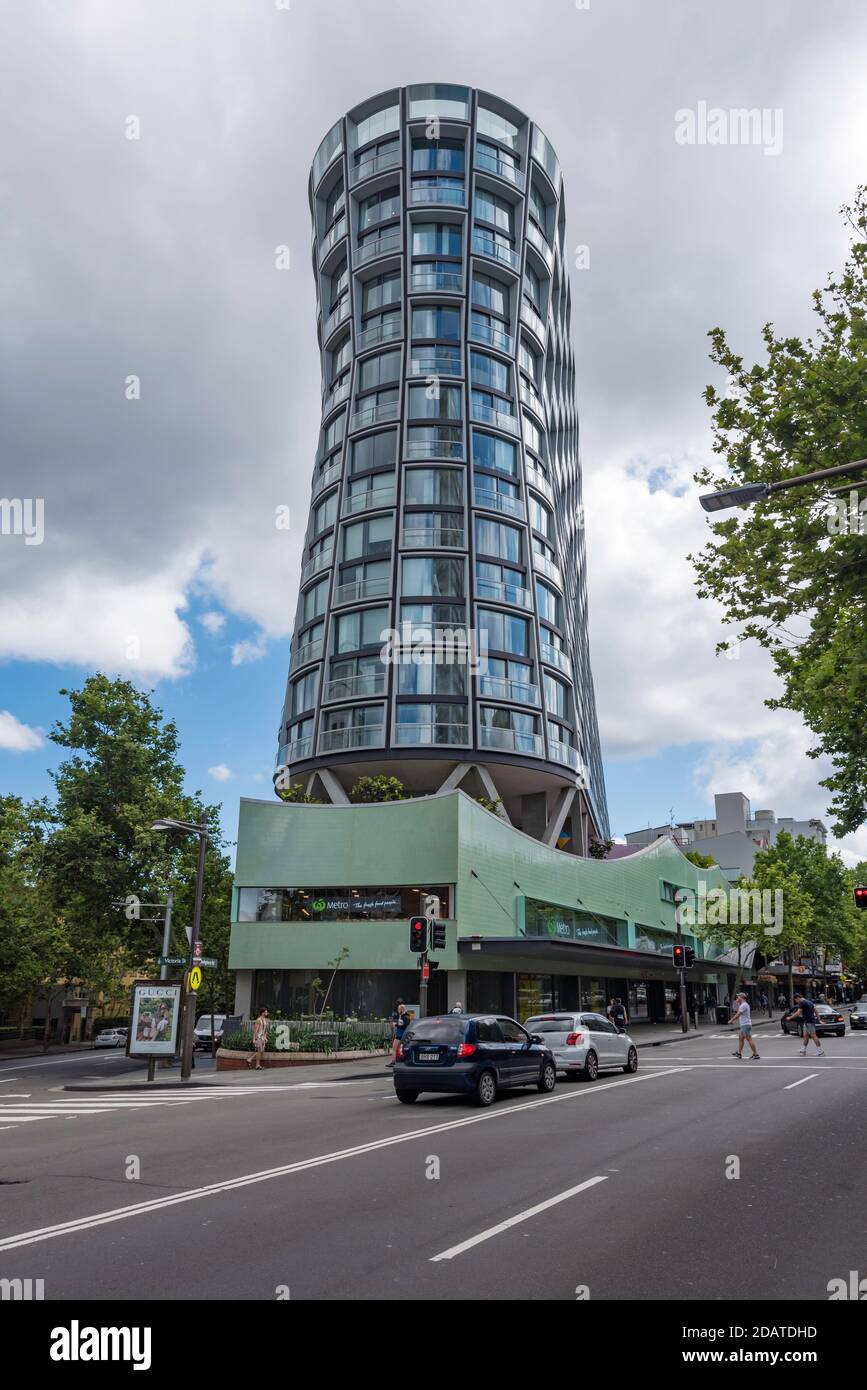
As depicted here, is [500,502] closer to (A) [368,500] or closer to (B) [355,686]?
(A) [368,500]

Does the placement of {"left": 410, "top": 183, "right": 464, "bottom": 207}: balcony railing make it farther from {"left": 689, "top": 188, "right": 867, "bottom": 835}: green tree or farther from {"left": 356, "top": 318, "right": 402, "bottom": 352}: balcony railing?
{"left": 689, "top": 188, "right": 867, "bottom": 835}: green tree

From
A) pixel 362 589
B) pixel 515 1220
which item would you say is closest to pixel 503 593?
pixel 362 589

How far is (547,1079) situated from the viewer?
18.8 metres

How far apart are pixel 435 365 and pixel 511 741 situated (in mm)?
21459

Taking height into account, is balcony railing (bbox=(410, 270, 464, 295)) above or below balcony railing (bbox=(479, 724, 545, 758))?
above

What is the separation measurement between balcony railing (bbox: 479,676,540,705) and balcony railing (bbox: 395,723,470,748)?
252 cm

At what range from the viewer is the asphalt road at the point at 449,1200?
6277mm

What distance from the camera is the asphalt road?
6.28 m

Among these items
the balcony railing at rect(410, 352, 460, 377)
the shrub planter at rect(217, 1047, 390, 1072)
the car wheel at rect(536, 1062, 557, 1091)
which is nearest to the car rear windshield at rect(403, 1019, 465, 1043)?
the car wheel at rect(536, 1062, 557, 1091)

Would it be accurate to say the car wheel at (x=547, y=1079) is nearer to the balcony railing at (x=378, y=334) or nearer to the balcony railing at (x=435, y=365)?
the balcony railing at (x=435, y=365)

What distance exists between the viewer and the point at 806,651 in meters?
15.9

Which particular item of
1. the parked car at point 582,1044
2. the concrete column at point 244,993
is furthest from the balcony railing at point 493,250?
the parked car at point 582,1044
